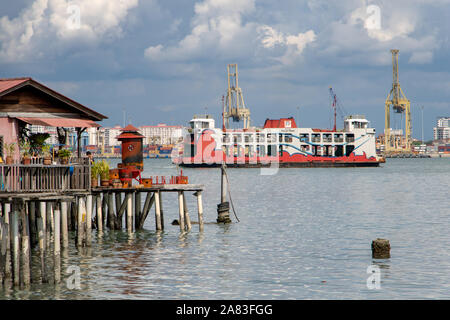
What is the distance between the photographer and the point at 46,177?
2414 centimetres

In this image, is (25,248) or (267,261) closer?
(25,248)

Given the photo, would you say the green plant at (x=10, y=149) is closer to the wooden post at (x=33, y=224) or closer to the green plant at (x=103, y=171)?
the wooden post at (x=33, y=224)

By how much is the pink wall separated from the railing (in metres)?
1.53

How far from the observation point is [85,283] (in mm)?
21531

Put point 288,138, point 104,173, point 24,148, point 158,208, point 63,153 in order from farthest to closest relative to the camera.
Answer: point 288,138, point 158,208, point 104,173, point 63,153, point 24,148

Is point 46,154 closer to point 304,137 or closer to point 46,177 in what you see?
point 46,177

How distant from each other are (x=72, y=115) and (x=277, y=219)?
19995mm

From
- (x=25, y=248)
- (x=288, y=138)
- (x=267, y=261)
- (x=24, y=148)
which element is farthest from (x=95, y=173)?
(x=288, y=138)

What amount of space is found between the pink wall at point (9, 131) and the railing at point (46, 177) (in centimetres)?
153

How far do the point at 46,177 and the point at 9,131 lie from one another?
2.40 m

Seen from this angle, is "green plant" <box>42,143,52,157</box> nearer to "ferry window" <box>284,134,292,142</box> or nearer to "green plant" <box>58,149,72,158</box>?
"green plant" <box>58,149,72,158</box>

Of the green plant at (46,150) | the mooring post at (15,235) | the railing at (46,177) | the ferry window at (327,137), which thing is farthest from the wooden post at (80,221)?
the ferry window at (327,137)

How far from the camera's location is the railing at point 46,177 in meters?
22.4
